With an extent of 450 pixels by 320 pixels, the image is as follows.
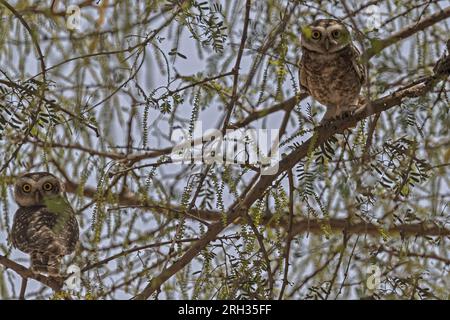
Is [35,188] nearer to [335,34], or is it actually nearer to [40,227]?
[40,227]

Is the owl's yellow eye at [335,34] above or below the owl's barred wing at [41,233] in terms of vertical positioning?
above

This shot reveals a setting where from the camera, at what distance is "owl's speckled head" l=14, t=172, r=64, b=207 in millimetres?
3818

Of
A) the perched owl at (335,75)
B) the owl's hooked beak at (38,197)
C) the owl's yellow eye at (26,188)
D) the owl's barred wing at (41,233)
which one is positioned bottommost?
the owl's barred wing at (41,233)

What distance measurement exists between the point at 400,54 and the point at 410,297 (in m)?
0.98

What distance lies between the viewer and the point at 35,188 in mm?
3959

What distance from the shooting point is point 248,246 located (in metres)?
2.53

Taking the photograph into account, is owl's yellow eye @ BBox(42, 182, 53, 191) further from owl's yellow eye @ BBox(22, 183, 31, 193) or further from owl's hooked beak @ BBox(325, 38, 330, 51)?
owl's hooked beak @ BBox(325, 38, 330, 51)

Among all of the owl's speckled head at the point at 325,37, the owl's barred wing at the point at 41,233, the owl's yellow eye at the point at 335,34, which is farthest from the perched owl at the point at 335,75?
the owl's barred wing at the point at 41,233

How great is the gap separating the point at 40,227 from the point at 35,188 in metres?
0.35

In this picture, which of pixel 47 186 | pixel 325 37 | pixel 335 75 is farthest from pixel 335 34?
pixel 47 186

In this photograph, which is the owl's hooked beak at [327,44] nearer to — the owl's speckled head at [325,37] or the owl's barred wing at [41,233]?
the owl's speckled head at [325,37]

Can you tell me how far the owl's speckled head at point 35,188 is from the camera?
3.82 meters

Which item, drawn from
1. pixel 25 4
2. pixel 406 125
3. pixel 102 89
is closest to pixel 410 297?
pixel 406 125
